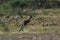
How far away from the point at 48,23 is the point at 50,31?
2439 millimetres

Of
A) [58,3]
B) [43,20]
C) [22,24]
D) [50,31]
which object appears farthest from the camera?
[58,3]

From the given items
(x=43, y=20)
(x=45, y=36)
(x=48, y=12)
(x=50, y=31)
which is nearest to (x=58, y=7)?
(x=48, y=12)

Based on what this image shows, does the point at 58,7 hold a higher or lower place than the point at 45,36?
lower

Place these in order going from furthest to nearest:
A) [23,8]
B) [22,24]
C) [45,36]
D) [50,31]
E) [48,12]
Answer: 1. [23,8]
2. [48,12]
3. [22,24]
4. [50,31]
5. [45,36]

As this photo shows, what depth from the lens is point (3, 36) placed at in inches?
560

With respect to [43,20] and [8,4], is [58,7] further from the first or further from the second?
[43,20]

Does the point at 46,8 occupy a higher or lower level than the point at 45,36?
lower

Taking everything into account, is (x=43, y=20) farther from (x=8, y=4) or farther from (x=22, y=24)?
(x=8, y=4)

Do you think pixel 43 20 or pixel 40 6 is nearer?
pixel 43 20

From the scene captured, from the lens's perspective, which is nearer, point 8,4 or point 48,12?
point 48,12

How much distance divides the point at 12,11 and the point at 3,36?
9.50 meters

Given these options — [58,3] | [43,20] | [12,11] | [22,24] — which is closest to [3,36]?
[22,24]

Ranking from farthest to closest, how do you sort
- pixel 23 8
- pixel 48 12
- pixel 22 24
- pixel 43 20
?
pixel 23 8 → pixel 48 12 → pixel 43 20 → pixel 22 24

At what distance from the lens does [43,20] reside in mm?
18859
